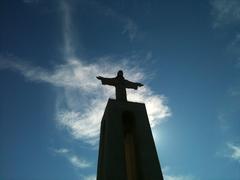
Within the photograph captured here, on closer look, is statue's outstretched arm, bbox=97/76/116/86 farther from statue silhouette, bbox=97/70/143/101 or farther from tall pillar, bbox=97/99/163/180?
tall pillar, bbox=97/99/163/180

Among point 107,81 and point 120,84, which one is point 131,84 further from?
point 107,81

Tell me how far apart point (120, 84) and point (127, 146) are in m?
4.26

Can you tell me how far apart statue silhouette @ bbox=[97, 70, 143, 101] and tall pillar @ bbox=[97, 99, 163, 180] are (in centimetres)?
103

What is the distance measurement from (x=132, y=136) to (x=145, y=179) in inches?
127

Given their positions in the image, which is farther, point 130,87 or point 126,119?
point 130,87

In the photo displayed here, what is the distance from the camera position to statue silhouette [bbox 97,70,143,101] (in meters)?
16.3

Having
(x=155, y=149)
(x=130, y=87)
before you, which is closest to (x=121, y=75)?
(x=130, y=87)

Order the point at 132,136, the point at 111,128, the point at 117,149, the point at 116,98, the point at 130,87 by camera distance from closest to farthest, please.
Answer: the point at 117,149 < the point at 111,128 < the point at 132,136 < the point at 116,98 < the point at 130,87

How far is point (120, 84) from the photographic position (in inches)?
664

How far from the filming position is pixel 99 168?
14047mm

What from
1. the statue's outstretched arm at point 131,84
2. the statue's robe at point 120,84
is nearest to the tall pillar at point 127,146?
the statue's robe at point 120,84

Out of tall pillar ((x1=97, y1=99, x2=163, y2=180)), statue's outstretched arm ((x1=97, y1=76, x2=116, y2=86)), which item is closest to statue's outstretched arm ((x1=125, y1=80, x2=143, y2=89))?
statue's outstretched arm ((x1=97, y1=76, x2=116, y2=86))

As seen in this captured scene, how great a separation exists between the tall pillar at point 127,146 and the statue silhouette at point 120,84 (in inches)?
40.4

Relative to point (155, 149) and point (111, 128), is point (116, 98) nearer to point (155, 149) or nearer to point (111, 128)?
point (111, 128)
